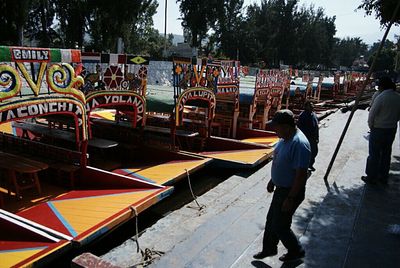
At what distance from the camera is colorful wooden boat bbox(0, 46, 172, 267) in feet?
15.8

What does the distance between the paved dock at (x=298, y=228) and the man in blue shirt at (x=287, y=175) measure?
17.7 inches

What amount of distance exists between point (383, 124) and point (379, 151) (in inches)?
21.6

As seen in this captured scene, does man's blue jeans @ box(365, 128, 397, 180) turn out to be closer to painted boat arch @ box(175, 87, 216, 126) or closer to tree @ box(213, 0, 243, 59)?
painted boat arch @ box(175, 87, 216, 126)

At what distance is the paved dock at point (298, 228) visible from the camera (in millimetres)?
4277

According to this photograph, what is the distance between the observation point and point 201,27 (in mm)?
43875

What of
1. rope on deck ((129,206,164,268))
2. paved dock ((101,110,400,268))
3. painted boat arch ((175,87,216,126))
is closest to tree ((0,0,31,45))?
painted boat arch ((175,87,216,126))

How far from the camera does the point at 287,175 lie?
3.74m

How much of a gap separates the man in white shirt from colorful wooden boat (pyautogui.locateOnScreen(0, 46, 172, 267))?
3.84 meters

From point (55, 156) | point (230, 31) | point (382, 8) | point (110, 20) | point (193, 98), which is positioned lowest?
point (55, 156)

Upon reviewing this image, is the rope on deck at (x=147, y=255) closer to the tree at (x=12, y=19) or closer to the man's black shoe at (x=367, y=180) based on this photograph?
Answer: the man's black shoe at (x=367, y=180)

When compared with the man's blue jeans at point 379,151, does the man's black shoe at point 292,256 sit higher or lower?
lower

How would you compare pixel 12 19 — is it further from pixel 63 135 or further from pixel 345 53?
pixel 345 53

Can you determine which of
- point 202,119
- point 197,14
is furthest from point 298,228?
point 197,14

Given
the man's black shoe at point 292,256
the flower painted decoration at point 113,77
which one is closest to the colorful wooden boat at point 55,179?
the flower painted decoration at point 113,77
